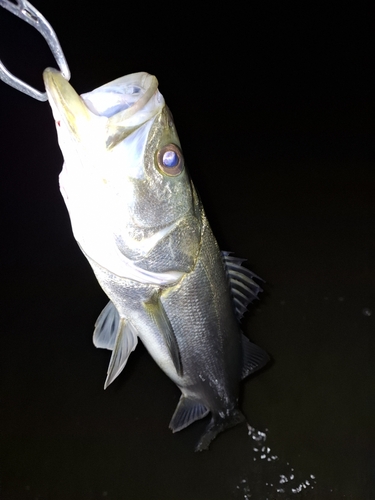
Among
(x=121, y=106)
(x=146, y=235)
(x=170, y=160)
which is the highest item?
(x=121, y=106)

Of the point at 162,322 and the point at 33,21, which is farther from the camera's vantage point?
the point at 162,322

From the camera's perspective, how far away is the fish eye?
2.48ft

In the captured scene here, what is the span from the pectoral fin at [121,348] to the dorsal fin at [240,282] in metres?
0.29

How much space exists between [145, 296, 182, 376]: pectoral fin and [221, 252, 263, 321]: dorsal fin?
0.74 ft

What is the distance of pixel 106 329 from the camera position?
1.03 metres

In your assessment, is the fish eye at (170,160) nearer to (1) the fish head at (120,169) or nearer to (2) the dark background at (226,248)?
(1) the fish head at (120,169)

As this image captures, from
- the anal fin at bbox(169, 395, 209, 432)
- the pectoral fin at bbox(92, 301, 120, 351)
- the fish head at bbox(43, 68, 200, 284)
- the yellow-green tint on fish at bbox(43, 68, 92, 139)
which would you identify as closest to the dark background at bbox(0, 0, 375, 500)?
the anal fin at bbox(169, 395, 209, 432)

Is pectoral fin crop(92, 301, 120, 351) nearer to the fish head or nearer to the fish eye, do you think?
the fish head

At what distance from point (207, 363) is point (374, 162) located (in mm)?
1267

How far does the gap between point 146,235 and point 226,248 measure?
1.05 meters

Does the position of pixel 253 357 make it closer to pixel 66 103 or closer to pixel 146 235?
pixel 146 235

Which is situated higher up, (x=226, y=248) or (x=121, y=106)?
(x=121, y=106)

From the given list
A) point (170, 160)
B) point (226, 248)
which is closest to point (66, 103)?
point (170, 160)

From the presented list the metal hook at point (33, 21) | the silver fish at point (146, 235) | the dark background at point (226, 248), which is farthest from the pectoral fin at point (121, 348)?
the dark background at point (226, 248)
